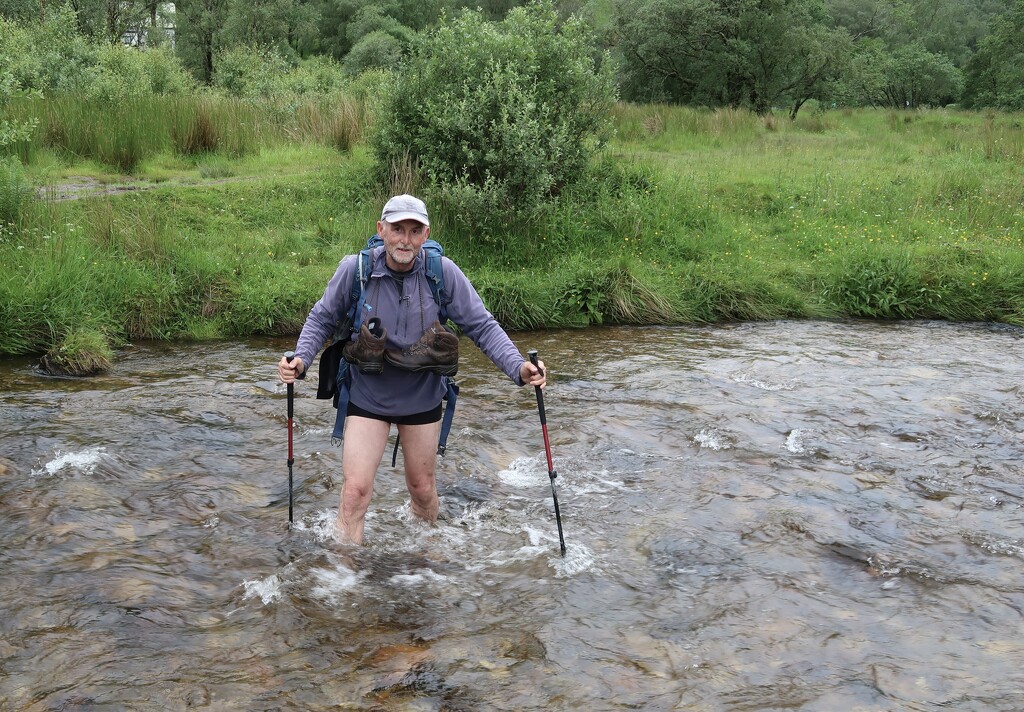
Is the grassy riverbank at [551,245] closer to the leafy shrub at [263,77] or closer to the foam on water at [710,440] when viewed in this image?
the foam on water at [710,440]

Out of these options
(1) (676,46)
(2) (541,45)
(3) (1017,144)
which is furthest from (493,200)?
(1) (676,46)

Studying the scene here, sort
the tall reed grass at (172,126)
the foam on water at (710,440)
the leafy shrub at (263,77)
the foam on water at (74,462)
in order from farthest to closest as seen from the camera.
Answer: the leafy shrub at (263,77)
the tall reed grass at (172,126)
the foam on water at (710,440)
the foam on water at (74,462)

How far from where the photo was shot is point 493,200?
1361 cm

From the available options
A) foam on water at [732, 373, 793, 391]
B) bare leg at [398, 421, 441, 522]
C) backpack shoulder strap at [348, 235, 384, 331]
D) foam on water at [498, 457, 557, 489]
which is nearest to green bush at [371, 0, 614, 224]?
foam on water at [732, 373, 793, 391]

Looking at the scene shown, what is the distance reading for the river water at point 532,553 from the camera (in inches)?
190

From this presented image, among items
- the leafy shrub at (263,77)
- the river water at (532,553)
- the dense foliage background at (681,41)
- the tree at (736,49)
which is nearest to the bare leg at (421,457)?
the river water at (532,553)

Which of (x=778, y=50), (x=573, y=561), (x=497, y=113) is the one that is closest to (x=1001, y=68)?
(x=778, y=50)

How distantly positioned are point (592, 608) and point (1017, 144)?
19989mm

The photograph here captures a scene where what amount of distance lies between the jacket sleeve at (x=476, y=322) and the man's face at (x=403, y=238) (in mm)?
239

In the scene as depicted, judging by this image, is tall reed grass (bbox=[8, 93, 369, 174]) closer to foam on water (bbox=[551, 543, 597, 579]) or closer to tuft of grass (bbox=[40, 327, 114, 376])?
tuft of grass (bbox=[40, 327, 114, 376])

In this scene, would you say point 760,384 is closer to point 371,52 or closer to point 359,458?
point 359,458

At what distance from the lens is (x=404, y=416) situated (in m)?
5.71

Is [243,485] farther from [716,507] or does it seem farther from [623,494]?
[716,507]

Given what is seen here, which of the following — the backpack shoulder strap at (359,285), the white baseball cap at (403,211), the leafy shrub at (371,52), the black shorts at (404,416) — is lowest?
the black shorts at (404,416)
